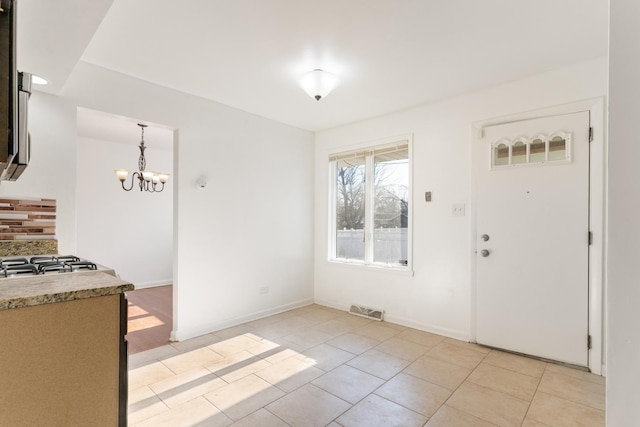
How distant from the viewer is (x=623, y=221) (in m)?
0.83

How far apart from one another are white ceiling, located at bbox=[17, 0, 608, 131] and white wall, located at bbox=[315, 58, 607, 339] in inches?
8.2

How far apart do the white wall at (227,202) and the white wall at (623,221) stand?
3317 millimetres

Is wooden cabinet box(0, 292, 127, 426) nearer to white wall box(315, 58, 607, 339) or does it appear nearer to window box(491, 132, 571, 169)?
white wall box(315, 58, 607, 339)

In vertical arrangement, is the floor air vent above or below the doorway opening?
below

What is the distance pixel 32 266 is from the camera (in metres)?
1.59

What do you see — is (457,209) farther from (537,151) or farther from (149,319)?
(149,319)

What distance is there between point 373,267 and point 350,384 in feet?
5.93

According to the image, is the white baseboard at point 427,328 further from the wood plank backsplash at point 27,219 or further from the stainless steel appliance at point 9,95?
the stainless steel appliance at point 9,95

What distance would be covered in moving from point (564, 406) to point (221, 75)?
374cm

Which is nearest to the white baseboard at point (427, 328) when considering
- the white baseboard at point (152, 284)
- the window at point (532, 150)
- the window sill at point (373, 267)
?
the window sill at point (373, 267)

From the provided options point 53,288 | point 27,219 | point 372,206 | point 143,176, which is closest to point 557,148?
point 372,206

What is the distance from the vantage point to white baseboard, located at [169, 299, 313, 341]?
3.23 m

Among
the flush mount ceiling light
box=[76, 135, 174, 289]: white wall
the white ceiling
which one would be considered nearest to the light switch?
the white ceiling

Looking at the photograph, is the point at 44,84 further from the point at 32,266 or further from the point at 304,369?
the point at 304,369
